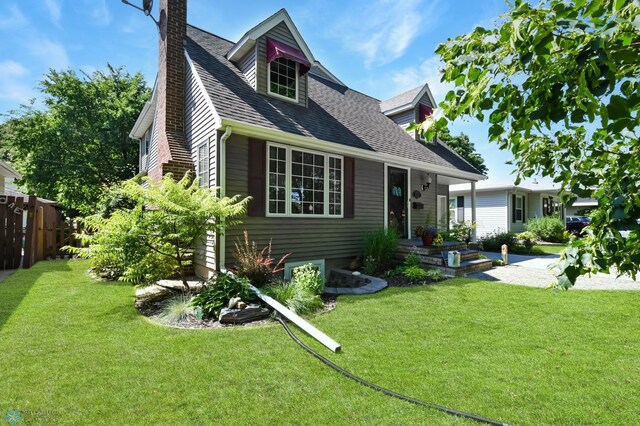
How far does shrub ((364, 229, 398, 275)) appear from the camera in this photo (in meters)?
8.20

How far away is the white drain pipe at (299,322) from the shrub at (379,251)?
143 inches

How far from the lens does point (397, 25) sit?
788cm

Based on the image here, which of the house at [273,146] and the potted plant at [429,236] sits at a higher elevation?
the house at [273,146]

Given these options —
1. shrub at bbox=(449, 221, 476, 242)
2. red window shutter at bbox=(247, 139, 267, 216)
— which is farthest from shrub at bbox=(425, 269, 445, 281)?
red window shutter at bbox=(247, 139, 267, 216)

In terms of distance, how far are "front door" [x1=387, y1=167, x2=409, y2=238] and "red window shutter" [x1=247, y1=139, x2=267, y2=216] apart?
4.41m

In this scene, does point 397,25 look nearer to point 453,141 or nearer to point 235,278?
point 235,278

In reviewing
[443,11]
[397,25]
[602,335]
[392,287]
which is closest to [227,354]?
[392,287]

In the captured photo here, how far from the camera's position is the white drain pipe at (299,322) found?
3.69 m

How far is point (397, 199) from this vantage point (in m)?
10.5

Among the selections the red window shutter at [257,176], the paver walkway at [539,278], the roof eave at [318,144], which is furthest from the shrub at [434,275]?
the red window shutter at [257,176]

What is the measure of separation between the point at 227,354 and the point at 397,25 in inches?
317

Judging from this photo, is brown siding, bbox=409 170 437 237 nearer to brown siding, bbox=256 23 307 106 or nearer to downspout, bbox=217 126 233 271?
brown siding, bbox=256 23 307 106

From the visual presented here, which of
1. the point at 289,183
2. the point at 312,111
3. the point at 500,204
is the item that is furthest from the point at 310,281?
the point at 500,204

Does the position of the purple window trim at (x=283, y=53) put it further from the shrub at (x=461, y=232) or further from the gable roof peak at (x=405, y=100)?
the shrub at (x=461, y=232)
